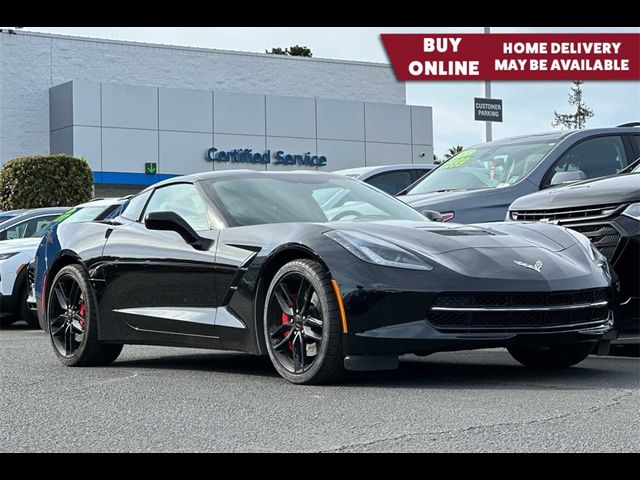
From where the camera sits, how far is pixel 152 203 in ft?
27.8

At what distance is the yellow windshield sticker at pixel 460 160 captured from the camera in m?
11.7

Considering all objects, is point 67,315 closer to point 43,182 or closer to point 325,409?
point 325,409

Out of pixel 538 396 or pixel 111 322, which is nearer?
pixel 538 396

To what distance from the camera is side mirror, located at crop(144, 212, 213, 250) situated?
24.6 feet

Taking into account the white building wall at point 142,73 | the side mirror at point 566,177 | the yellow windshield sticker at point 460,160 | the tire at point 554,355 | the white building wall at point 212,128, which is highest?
the white building wall at point 142,73

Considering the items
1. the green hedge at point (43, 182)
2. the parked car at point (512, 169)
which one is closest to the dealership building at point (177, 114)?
the green hedge at point (43, 182)

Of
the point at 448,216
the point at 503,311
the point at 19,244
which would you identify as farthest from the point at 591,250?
the point at 19,244

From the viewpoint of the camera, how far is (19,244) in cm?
1406

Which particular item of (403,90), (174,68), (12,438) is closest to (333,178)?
(12,438)

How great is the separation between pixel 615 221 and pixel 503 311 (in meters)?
1.60

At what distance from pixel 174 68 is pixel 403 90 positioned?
11.5 m

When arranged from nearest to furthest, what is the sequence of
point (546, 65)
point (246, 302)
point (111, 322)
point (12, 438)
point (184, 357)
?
point (12, 438), point (246, 302), point (111, 322), point (184, 357), point (546, 65)

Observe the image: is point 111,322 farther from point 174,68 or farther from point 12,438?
point 174,68

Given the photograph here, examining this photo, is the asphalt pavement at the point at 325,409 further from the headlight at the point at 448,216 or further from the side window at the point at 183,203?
the headlight at the point at 448,216
